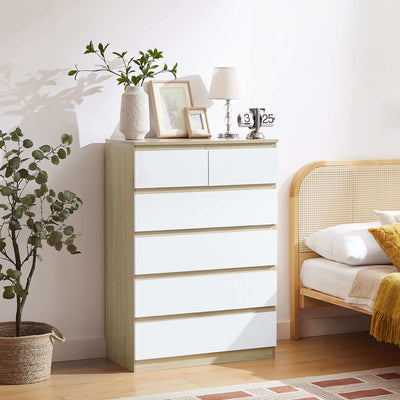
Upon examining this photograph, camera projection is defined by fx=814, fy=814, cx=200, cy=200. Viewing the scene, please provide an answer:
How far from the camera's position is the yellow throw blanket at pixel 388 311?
12.1ft

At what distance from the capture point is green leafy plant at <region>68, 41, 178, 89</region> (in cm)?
395

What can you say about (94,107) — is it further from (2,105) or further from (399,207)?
(399,207)

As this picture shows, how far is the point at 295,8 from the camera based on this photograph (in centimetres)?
443

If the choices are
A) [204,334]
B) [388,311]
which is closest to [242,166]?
[204,334]

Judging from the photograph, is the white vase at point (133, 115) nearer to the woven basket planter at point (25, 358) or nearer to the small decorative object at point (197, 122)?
the small decorative object at point (197, 122)

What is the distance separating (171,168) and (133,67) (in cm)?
62

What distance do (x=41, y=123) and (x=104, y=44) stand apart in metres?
0.50

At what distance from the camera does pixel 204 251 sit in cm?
392

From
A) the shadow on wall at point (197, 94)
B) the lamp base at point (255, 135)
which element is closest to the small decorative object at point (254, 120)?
the lamp base at point (255, 135)

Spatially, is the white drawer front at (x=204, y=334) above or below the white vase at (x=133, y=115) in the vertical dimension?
below

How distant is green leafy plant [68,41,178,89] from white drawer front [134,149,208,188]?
0.42 metres

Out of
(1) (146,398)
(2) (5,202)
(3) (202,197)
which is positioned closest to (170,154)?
(3) (202,197)

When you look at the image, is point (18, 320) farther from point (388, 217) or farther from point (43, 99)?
point (388, 217)

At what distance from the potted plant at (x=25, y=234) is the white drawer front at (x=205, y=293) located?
408 mm
